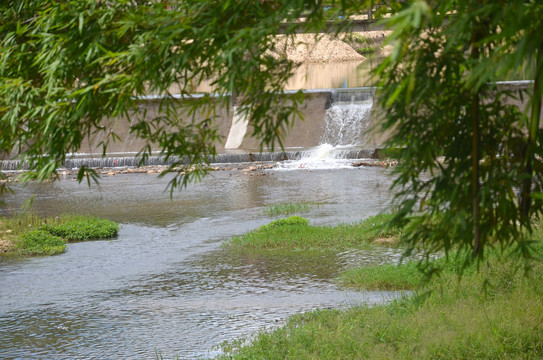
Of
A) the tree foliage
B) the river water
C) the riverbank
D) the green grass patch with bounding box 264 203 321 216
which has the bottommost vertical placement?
the river water

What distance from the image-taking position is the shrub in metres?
15.0

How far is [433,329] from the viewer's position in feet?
24.5

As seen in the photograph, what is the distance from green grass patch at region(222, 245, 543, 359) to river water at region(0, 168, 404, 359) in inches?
40.5

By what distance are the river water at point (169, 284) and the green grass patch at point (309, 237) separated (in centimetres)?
58

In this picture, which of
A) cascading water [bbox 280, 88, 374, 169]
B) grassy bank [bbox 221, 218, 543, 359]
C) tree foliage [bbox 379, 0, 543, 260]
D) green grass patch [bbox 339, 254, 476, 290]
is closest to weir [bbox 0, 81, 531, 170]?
cascading water [bbox 280, 88, 374, 169]

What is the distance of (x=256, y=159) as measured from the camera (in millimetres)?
28328

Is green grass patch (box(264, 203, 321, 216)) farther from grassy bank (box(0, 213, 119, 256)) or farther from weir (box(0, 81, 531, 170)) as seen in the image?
weir (box(0, 81, 531, 170))

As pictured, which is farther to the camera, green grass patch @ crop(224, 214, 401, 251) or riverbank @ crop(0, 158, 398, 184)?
Result: riverbank @ crop(0, 158, 398, 184)

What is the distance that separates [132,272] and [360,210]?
270 inches

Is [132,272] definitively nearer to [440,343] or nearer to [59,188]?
[440,343]

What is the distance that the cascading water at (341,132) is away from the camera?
26.9m

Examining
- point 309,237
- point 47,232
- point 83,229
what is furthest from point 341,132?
point 47,232

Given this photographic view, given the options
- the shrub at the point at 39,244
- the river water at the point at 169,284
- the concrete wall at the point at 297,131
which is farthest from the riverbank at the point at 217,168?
the shrub at the point at 39,244

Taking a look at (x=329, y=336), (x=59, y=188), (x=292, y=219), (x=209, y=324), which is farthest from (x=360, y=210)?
(x=59, y=188)
